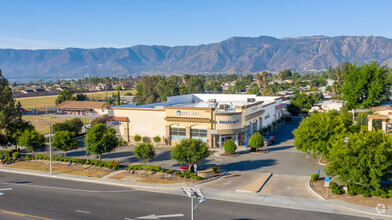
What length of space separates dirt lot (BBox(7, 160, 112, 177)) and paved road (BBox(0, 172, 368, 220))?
17.2 ft

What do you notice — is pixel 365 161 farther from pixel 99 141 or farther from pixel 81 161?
pixel 81 161

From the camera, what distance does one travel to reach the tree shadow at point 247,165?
46.9 m

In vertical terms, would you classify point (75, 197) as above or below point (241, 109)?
below

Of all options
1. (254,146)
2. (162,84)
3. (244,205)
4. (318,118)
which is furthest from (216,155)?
(162,84)

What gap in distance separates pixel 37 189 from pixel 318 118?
1524 inches

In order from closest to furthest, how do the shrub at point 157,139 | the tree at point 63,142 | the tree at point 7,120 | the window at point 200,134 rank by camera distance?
the tree at point 63,142
the tree at point 7,120
the window at point 200,134
the shrub at point 157,139

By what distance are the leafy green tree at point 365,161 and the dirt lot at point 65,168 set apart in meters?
29.2

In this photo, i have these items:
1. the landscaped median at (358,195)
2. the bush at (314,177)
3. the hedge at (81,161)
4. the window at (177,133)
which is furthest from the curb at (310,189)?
the window at (177,133)

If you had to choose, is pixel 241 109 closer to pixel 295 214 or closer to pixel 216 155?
pixel 216 155

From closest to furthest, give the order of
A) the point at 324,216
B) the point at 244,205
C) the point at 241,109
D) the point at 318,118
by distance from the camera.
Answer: the point at 324,216, the point at 244,205, the point at 318,118, the point at 241,109

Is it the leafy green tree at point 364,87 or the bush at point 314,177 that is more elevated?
the leafy green tree at point 364,87

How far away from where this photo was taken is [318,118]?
48.1m

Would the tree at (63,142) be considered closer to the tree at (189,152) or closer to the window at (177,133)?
the window at (177,133)

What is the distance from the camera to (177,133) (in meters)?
63.0
